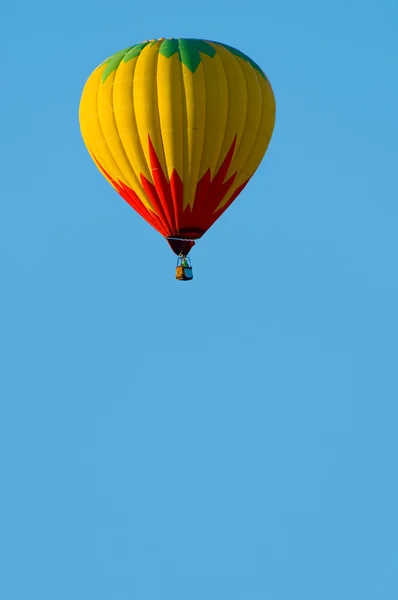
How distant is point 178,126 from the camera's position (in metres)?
58.3

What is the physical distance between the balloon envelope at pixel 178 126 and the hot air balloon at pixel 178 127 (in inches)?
0.8

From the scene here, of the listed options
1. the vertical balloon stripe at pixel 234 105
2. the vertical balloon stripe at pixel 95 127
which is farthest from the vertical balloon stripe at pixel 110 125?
the vertical balloon stripe at pixel 234 105

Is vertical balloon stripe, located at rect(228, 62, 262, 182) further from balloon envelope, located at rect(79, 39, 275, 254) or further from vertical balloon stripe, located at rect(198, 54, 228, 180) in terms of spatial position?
vertical balloon stripe, located at rect(198, 54, 228, 180)

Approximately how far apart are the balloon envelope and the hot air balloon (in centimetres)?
2

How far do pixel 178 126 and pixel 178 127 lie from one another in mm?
21

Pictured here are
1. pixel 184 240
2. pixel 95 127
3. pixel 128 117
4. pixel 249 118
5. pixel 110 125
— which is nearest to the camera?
pixel 128 117

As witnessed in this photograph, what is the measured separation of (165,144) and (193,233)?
2181 mm

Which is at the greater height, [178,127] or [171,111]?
[171,111]

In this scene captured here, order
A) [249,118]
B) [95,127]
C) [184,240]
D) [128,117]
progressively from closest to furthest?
1. [128,117]
2. [249,118]
3. [95,127]
4. [184,240]

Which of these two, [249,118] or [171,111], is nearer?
[171,111]

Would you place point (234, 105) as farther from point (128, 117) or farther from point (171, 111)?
point (128, 117)

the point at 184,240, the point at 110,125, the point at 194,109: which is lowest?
the point at 184,240

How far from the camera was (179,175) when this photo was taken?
58.6 meters

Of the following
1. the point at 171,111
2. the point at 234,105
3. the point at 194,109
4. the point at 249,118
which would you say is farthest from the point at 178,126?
the point at 249,118
